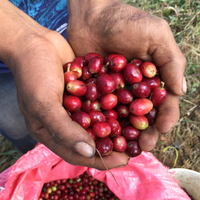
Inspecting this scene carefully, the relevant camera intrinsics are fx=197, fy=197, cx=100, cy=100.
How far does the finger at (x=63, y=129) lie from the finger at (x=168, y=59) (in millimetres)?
1468

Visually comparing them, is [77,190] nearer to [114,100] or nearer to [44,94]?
[114,100]

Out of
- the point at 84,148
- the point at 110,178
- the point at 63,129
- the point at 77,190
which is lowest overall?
the point at 77,190

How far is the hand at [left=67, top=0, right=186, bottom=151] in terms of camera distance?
269cm

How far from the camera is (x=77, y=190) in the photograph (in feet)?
12.2

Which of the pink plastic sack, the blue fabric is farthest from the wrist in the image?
the pink plastic sack

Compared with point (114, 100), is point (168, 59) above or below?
above

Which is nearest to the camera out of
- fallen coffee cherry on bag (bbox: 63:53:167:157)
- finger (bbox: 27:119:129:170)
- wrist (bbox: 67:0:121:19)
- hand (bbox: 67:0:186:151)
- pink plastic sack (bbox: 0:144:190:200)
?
finger (bbox: 27:119:129:170)

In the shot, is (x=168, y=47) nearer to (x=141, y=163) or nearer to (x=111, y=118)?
(x=111, y=118)

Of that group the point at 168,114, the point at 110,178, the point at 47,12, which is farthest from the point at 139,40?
the point at 110,178

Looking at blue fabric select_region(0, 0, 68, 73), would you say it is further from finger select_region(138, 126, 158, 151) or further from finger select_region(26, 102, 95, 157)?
finger select_region(138, 126, 158, 151)

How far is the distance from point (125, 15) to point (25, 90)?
183 cm

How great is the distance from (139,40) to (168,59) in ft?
1.65

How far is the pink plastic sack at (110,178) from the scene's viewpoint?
2.99m

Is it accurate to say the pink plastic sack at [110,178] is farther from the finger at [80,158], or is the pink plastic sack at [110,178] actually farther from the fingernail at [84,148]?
the fingernail at [84,148]
